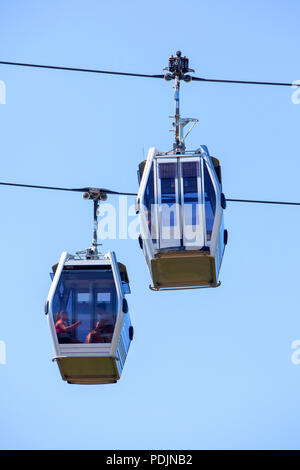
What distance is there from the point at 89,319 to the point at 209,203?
3.85 m

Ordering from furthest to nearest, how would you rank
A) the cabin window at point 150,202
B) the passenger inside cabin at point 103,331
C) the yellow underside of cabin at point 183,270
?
the passenger inside cabin at point 103,331, the cabin window at point 150,202, the yellow underside of cabin at point 183,270

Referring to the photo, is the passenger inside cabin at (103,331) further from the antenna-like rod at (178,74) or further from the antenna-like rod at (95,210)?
the antenna-like rod at (178,74)

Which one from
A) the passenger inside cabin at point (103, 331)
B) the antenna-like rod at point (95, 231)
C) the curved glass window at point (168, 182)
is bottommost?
the passenger inside cabin at point (103, 331)

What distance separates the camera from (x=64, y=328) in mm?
17984

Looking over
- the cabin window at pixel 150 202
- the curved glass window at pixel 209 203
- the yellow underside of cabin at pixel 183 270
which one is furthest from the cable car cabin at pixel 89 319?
the curved glass window at pixel 209 203

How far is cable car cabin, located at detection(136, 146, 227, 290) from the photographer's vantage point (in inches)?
667

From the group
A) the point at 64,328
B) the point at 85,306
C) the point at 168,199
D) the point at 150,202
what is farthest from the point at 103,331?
the point at 168,199

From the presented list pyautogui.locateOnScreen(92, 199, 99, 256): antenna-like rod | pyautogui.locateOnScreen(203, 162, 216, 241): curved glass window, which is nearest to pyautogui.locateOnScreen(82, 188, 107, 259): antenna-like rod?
pyautogui.locateOnScreen(92, 199, 99, 256): antenna-like rod

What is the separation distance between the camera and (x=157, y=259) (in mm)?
16906

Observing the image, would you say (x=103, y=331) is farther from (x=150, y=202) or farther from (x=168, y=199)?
(x=168, y=199)

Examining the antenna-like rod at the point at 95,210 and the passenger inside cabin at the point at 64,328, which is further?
the antenna-like rod at the point at 95,210

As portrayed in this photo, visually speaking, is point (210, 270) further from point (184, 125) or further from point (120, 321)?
point (184, 125)

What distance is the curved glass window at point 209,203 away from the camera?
17062 mm
